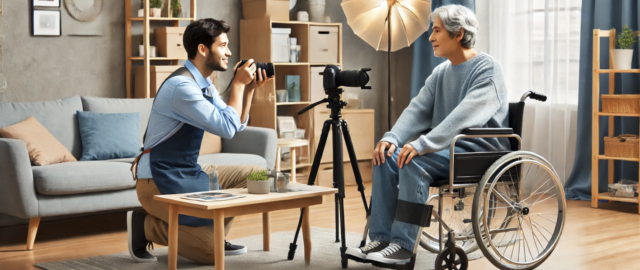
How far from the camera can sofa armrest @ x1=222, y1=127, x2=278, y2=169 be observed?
4695 mm

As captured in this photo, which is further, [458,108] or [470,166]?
[458,108]

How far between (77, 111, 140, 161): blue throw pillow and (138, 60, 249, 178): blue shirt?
1300mm

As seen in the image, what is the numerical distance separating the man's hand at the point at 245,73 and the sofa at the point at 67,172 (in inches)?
46.7

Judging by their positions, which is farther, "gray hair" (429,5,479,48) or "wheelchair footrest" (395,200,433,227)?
"gray hair" (429,5,479,48)

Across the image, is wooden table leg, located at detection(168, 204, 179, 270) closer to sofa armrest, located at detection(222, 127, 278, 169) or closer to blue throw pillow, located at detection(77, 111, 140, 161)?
blue throw pillow, located at detection(77, 111, 140, 161)

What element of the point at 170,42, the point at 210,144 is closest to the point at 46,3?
the point at 170,42

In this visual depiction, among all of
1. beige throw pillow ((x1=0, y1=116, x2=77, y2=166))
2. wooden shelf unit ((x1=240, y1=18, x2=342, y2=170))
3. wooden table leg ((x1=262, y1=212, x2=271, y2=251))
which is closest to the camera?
wooden table leg ((x1=262, y1=212, x2=271, y2=251))

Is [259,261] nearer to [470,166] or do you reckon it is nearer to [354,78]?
[354,78]

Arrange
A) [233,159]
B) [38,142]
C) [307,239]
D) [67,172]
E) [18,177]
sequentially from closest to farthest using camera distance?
1. [307,239]
2. [18,177]
3. [67,172]
4. [38,142]
5. [233,159]

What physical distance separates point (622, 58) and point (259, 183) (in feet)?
9.53

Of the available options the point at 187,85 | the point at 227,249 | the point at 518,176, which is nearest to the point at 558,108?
the point at 518,176

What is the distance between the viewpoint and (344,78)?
3184mm

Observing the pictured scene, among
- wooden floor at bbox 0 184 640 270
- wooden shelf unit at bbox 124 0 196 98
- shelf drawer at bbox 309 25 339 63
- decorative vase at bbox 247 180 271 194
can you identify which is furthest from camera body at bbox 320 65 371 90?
shelf drawer at bbox 309 25 339 63

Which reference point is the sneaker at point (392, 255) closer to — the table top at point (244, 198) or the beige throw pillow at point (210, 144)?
the table top at point (244, 198)
